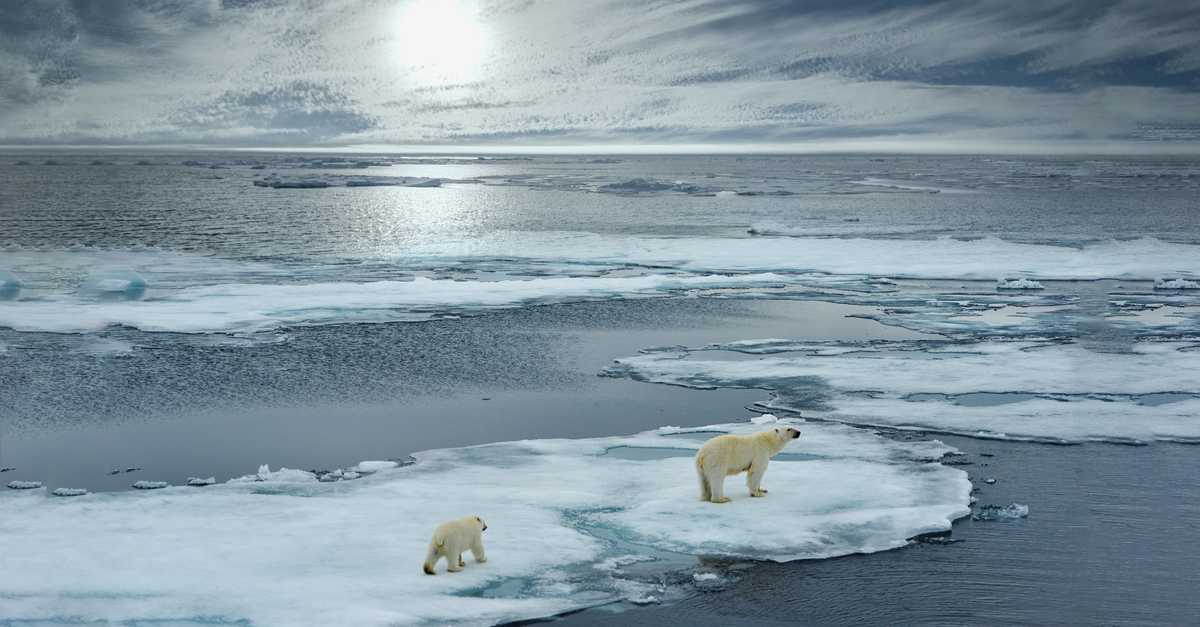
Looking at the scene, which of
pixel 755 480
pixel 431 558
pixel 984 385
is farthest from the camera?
pixel 984 385

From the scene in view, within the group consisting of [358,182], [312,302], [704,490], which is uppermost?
[358,182]

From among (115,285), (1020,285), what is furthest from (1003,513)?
(115,285)

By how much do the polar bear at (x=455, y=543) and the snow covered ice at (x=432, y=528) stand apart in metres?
0.08

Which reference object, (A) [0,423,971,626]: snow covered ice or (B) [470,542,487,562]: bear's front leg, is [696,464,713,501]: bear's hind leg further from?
(B) [470,542,487,562]: bear's front leg

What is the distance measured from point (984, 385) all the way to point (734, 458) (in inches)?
181

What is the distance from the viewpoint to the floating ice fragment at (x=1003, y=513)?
638 cm

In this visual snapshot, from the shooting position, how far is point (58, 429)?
8.55 meters

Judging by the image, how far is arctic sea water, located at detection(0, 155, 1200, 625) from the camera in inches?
216

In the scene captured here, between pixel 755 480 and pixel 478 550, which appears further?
pixel 755 480

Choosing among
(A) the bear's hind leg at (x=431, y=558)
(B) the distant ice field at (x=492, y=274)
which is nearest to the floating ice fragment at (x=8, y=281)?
(B) the distant ice field at (x=492, y=274)

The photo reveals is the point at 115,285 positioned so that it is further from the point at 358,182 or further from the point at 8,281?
the point at 358,182

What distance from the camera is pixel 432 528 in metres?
6.04

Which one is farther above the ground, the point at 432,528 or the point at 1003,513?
the point at 432,528

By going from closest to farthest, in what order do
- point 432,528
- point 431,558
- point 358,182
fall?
point 431,558 < point 432,528 < point 358,182
